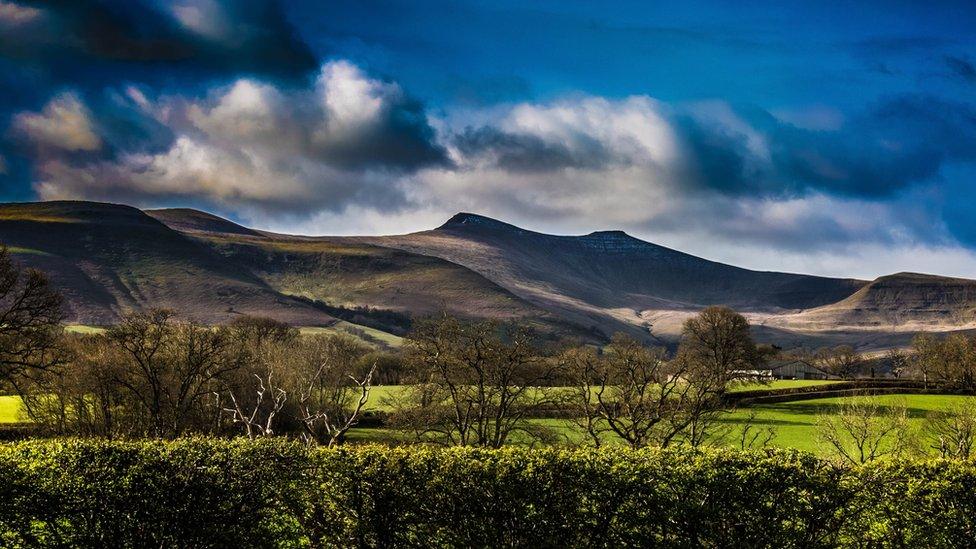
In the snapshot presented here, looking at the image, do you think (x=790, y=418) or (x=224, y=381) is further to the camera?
(x=790, y=418)

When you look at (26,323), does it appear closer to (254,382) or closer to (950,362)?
(254,382)

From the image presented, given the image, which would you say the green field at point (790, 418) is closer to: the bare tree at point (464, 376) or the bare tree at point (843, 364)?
the bare tree at point (464, 376)

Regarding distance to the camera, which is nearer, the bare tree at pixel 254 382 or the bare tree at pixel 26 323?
the bare tree at pixel 26 323

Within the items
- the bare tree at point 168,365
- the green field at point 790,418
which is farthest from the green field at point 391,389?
the bare tree at point 168,365

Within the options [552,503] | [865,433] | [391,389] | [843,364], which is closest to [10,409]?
[391,389]

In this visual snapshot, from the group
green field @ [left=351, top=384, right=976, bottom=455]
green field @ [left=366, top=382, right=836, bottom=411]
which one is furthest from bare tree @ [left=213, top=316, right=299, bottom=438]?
green field @ [left=366, top=382, right=836, bottom=411]

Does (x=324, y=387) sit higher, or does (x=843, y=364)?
(x=324, y=387)

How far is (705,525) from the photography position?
53.2 ft

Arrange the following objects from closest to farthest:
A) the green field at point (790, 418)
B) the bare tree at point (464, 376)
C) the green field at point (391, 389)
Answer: the bare tree at point (464, 376) < the green field at point (790, 418) < the green field at point (391, 389)

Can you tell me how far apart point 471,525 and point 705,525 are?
5.14 metres

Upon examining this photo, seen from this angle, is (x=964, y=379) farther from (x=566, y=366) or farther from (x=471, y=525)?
(x=471, y=525)

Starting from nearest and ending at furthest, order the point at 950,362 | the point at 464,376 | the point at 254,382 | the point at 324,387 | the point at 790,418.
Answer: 1. the point at 464,376
2. the point at 254,382
3. the point at 324,387
4. the point at 790,418
5. the point at 950,362

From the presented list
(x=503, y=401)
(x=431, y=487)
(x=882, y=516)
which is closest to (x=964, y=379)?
(x=503, y=401)

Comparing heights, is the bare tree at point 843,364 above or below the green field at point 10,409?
above
